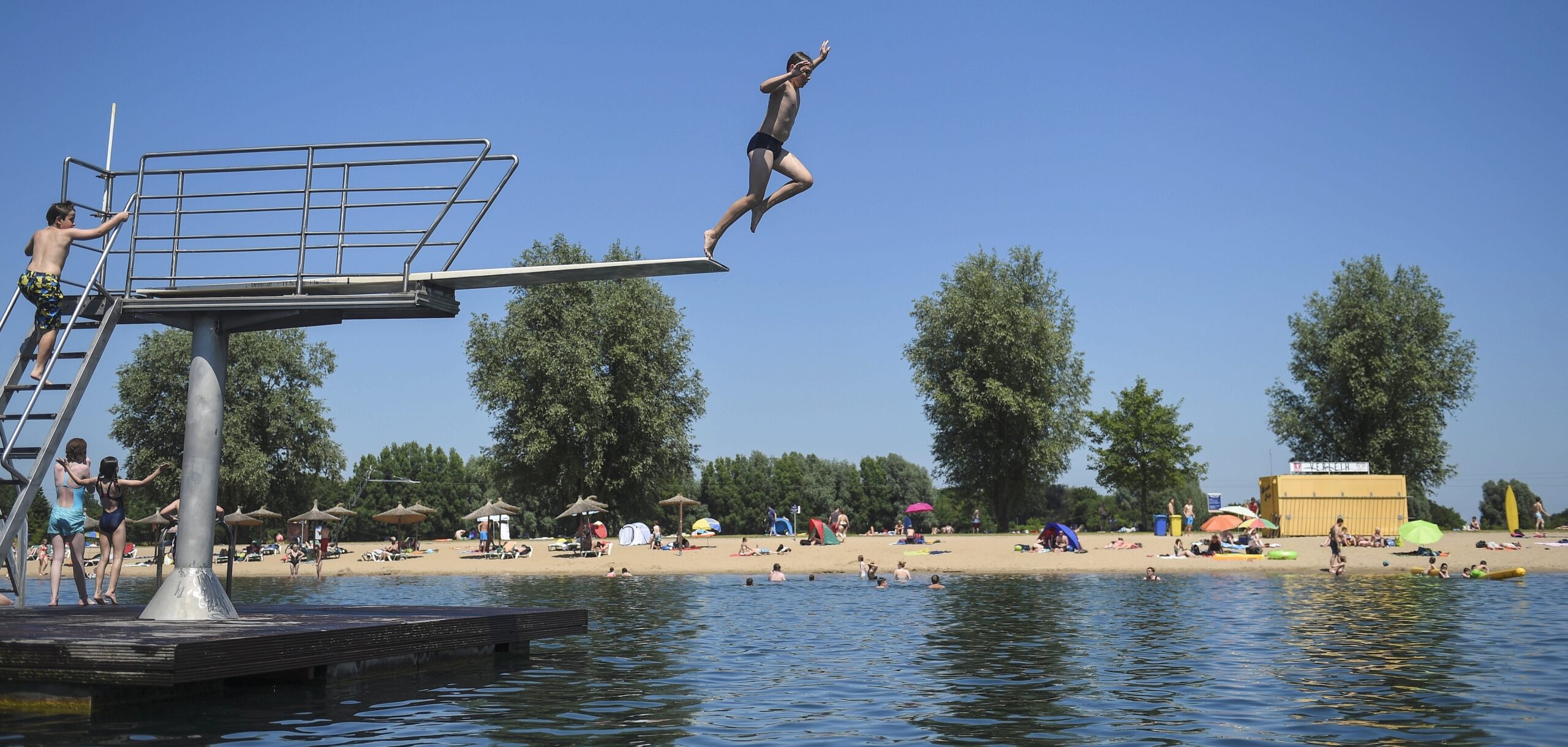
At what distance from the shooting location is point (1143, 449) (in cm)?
7238

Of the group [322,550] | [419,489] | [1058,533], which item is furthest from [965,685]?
[419,489]

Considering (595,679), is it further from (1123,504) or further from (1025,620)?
(1123,504)

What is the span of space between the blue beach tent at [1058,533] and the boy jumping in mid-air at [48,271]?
44.3m

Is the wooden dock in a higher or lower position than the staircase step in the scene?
lower

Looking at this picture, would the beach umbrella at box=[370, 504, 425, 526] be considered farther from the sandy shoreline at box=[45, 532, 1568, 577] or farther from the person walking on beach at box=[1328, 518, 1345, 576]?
the person walking on beach at box=[1328, 518, 1345, 576]

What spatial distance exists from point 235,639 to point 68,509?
253 inches

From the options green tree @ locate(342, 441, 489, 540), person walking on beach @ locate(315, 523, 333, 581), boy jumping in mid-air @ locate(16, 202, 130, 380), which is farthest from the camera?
green tree @ locate(342, 441, 489, 540)

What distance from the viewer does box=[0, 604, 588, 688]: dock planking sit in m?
10.8

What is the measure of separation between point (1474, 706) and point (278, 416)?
67235 mm

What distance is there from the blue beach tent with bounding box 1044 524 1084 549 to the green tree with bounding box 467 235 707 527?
2137cm

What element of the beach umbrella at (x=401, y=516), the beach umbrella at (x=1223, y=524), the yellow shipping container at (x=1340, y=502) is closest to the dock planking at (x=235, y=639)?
→ the beach umbrella at (x=1223, y=524)

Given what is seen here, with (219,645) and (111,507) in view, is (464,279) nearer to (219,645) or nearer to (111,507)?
(219,645)

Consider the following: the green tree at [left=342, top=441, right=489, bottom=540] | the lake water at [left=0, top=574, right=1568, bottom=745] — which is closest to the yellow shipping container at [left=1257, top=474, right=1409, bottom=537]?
the lake water at [left=0, top=574, right=1568, bottom=745]

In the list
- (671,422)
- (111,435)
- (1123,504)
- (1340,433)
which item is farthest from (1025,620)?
(1123,504)
